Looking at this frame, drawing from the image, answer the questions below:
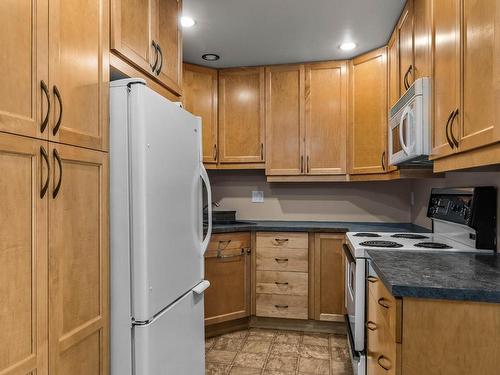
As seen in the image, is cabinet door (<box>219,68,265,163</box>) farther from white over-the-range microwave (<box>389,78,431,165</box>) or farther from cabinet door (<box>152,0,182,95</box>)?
white over-the-range microwave (<box>389,78,431,165</box>)

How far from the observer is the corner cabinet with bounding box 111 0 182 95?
139 centimetres

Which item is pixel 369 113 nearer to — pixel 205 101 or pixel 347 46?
pixel 347 46

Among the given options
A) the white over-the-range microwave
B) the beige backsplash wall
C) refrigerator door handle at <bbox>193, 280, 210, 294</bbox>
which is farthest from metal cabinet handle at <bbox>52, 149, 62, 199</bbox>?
the beige backsplash wall

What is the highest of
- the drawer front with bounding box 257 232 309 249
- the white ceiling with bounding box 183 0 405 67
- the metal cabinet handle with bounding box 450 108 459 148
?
the white ceiling with bounding box 183 0 405 67

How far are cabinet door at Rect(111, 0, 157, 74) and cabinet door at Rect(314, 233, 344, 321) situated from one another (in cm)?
192

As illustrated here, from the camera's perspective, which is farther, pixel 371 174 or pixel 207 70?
pixel 207 70

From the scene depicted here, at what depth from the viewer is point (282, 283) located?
2906 mm

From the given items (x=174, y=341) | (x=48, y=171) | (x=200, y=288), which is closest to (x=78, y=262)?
(x=48, y=171)

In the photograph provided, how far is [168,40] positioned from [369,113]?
1682 mm

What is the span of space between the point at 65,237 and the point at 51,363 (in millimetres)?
382

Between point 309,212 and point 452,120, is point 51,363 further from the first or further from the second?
point 309,212

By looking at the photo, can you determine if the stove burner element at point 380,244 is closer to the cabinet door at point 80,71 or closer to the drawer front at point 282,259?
the drawer front at point 282,259

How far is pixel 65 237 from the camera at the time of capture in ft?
3.65

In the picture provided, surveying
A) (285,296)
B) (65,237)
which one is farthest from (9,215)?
(285,296)
